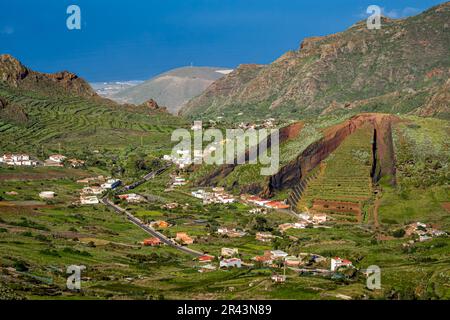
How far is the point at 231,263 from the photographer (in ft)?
163

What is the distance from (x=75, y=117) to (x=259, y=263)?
10354 cm

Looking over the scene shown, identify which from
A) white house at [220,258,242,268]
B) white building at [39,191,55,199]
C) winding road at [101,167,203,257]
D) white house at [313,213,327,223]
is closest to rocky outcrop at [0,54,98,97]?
white building at [39,191,55,199]

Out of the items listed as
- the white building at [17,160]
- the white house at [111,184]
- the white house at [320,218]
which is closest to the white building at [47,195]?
the white house at [111,184]

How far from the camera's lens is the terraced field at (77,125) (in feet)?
422

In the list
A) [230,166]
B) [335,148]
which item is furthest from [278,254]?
[230,166]

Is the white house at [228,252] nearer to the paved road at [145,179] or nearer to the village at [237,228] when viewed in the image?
the village at [237,228]

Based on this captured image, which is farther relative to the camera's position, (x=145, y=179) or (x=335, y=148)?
(x=145, y=179)

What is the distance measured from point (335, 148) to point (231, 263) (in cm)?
3634

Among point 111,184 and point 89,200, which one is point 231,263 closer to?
point 89,200

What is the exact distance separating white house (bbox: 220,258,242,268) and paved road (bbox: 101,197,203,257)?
538 cm

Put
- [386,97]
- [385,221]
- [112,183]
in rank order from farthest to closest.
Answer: [386,97], [112,183], [385,221]
